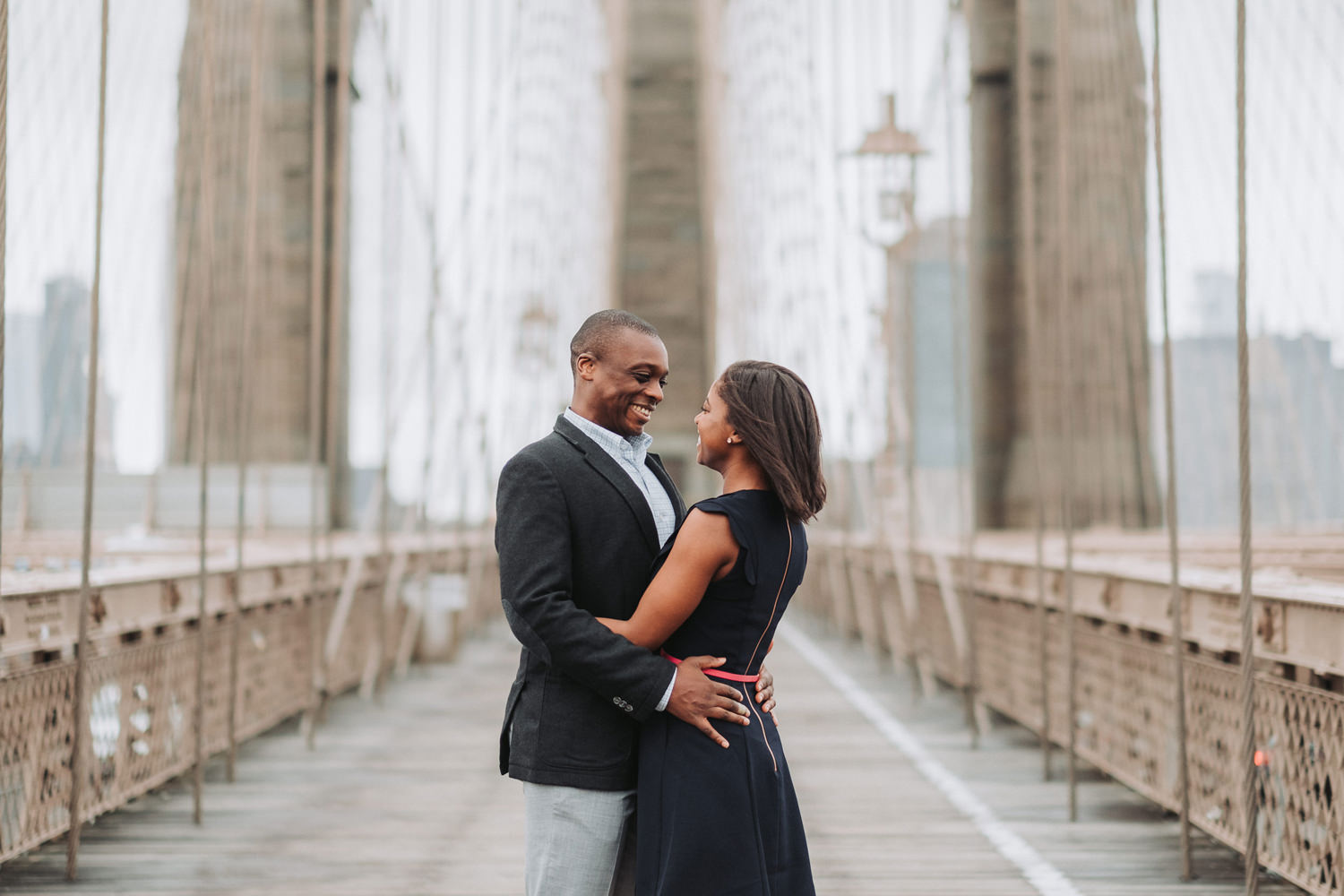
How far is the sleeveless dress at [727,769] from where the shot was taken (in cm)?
164

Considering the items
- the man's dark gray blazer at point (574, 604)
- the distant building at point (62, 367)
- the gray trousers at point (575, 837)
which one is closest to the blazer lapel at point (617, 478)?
the man's dark gray blazer at point (574, 604)

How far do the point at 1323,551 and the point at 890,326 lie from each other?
473cm

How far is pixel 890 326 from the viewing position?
8.38 meters

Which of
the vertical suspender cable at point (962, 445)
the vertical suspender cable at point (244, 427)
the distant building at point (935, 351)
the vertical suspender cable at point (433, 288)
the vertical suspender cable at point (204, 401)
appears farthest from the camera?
the distant building at point (935, 351)

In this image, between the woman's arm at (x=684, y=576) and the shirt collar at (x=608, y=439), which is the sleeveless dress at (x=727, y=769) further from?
the shirt collar at (x=608, y=439)

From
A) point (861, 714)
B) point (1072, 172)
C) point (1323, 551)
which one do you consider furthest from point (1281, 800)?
point (1072, 172)

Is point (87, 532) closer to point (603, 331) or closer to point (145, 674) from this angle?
point (145, 674)

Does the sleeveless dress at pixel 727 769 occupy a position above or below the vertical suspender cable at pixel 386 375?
below

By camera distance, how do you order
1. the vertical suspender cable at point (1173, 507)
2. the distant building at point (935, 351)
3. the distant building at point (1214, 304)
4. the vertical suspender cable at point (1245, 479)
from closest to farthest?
the vertical suspender cable at point (1245, 479)
the vertical suspender cable at point (1173, 507)
the distant building at point (1214, 304)
the distant building at point (935, 351)

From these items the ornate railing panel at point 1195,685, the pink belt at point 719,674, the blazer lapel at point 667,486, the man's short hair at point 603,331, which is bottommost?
the ornate railing panel at point 1195,685

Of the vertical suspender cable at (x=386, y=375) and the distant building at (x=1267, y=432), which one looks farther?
the vertical suspender cable at (x=386, y=375)

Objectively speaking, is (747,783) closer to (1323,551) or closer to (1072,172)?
(1323,551)

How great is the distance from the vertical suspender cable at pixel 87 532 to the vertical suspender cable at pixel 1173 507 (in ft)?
8.37

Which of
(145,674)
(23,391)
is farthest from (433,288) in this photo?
Answer: (145,674)
